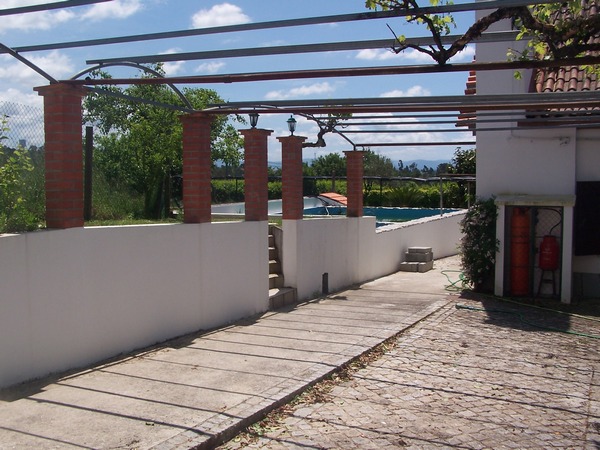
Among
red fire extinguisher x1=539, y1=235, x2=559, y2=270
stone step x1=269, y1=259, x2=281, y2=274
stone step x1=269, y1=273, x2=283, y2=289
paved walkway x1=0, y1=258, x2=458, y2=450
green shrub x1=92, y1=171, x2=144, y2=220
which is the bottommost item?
paved walkway x1=0, y1=258, x2=458, y2=450

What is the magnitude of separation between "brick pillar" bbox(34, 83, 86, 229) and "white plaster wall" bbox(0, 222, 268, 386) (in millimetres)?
252

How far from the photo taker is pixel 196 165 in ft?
28.2

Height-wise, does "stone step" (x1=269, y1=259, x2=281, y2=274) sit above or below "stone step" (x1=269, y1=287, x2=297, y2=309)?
Answer: above

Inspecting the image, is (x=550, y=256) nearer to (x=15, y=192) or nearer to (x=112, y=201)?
(x=112, y=201)

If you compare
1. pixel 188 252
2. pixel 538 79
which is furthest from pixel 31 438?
pixel 538 79

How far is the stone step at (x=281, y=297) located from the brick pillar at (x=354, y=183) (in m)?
3.43

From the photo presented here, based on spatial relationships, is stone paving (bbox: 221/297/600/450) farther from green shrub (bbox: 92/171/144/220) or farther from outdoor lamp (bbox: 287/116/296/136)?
green shrub (bbox: 92/171/144/220)

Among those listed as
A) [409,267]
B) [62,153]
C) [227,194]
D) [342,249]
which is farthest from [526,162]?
[227,194]

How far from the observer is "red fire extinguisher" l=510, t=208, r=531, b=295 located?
11.5 metres

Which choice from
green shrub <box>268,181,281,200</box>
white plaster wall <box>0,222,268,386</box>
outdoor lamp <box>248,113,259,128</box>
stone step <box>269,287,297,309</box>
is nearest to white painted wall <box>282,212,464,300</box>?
stone step <box>269,287,297,309</box>

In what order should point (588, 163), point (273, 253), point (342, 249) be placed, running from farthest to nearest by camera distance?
point (342, 249)
point (588, 163)
point (273, 253)

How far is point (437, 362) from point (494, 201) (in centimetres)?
Result: 525

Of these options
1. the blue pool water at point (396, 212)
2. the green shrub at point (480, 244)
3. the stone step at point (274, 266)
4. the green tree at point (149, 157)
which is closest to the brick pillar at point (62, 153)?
the stone step at point (274, 266)

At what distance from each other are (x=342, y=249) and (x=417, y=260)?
4300mm
